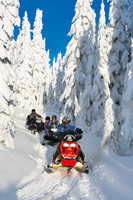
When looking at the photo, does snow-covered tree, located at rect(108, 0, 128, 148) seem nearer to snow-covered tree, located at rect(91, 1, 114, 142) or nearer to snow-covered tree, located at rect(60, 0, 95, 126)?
snow-covered tree, located at rect(91, 1, 114, 142)

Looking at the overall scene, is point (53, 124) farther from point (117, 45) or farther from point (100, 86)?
point (117, 45)

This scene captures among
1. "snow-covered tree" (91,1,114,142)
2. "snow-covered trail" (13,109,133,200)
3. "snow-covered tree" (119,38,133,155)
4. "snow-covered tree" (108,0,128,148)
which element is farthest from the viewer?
"snow-covered tree" (91,1,114,142)

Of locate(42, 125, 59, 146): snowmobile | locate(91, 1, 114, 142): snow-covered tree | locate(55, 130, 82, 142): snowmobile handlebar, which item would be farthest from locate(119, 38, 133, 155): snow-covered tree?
locate(91, 1, 114, 142): snow-covered tree

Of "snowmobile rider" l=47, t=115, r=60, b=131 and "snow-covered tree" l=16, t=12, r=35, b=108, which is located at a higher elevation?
"snow-covered tree" l=16, t=12, r=35, b=108

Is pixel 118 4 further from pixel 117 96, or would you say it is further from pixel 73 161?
pixel 73 161

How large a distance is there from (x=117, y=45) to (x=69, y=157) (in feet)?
39.3

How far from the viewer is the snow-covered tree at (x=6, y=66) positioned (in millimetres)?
7711

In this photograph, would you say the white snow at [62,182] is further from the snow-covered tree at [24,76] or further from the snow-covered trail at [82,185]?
the snow-covered tree at [24,76]

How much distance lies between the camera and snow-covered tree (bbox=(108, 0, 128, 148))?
15102 mm

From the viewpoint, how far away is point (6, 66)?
833 centimetres

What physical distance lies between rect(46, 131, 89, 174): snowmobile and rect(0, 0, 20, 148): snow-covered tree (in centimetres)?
278

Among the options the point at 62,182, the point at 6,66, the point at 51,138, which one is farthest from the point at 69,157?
the point at 51,138

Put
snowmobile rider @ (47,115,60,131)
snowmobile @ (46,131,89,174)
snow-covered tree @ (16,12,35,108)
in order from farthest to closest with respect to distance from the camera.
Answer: snow-covered tree @ (16,12,35,108), snowmobile rider @ (47,115,60,131), snowmobile @ (46,131,89,174)

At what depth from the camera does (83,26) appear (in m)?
19.5
